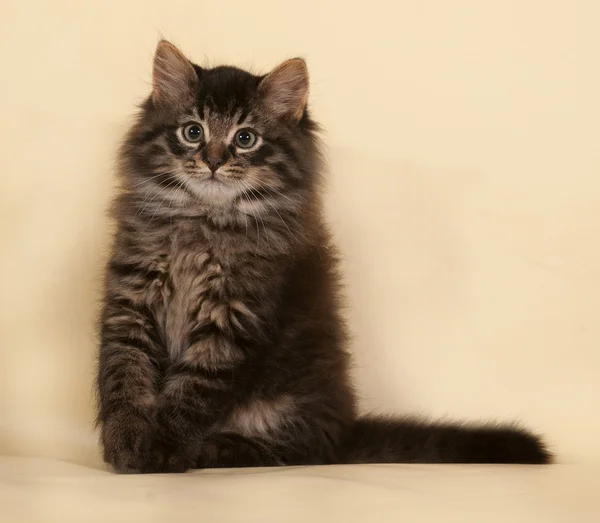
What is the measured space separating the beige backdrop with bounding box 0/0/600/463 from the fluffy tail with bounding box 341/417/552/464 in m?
0.44

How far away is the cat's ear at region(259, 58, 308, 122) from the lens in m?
2.93

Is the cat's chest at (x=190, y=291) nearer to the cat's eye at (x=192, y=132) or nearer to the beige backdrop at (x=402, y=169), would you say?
the cat's eye at (x=192, y=132)


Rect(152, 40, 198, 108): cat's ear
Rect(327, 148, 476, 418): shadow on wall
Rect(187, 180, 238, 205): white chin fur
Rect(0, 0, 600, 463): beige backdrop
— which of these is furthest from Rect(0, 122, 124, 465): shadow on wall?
Rect(327, 148, 476, 418): shadow on wall

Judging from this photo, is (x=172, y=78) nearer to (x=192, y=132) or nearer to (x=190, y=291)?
(x=192, y=132)

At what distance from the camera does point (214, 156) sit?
2.79 m

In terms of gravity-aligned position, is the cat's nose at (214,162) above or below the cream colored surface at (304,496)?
above

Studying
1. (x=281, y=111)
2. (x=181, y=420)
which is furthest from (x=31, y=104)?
(x=181, y=420)

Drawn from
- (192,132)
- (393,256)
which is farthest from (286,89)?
(393,256)

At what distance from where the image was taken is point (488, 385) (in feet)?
11.3

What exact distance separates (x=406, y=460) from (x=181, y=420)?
79 centimetres

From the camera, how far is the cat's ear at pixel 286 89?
9.62 ft

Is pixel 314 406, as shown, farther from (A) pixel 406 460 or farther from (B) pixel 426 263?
(B) pixel 426 263

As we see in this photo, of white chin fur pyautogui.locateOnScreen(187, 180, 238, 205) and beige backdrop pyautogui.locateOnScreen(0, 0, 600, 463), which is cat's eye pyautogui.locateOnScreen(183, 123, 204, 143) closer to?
white chin fur pyautogui.locateOnScreen(187, 180, 238, 205)

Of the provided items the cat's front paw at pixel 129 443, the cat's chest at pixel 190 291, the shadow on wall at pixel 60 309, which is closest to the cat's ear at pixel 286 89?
the cat's chest at pixel 190 291
